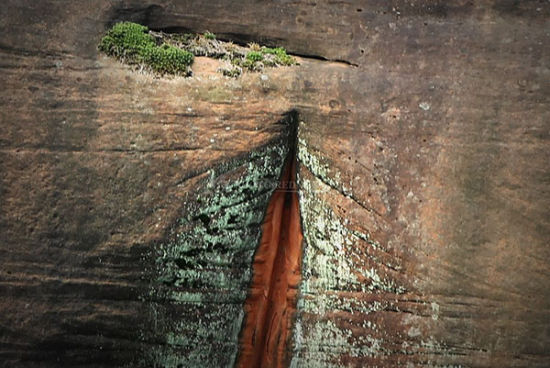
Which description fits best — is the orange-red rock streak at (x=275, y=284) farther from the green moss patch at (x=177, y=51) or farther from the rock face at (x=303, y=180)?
the green moss patch at (x=177, y=51)

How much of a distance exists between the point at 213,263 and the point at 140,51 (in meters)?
2.21

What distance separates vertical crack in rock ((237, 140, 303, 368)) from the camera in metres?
4.94

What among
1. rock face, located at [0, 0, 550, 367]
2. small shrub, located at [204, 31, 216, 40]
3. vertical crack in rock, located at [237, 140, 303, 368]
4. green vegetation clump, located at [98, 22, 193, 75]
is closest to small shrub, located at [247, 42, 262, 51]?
rock face, located at [0, 0, 550, 367]

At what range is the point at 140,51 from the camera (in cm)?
470

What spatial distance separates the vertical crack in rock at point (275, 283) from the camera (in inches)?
194

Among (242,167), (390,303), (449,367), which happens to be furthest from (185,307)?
(449,367)

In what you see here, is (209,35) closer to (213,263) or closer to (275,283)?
(213,263)

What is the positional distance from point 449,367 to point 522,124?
2.49 m

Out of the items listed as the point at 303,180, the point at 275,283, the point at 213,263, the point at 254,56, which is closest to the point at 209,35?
the point at 254,56

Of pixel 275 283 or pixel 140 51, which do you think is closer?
pixel 140 51

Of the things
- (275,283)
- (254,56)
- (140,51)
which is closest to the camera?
(140,51)

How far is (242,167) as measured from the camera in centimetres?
472

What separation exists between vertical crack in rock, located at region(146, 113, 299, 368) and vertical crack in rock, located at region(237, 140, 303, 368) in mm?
91

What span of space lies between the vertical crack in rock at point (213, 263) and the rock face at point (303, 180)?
2 cm
